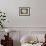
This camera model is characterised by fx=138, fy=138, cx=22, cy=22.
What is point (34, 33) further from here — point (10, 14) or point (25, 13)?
point (10, 14)

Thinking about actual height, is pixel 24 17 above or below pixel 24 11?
below

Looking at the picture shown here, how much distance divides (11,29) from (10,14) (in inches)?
17.1

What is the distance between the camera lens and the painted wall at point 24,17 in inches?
156

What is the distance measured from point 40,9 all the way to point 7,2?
98 centimetres

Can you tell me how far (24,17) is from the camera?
3.98m

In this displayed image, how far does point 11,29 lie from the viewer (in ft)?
12.9

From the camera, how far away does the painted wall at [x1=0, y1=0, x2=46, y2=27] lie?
13.0 feet

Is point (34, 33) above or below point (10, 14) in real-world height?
below

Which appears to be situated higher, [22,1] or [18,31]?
[22,1]

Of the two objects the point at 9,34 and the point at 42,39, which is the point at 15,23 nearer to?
the point at 9,34

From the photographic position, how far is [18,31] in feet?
13.1

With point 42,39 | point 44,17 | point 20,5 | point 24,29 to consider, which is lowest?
point 42,39

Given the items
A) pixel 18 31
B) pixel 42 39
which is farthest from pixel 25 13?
pixel 42 39

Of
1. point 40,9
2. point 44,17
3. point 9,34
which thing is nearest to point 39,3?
point 40,9
